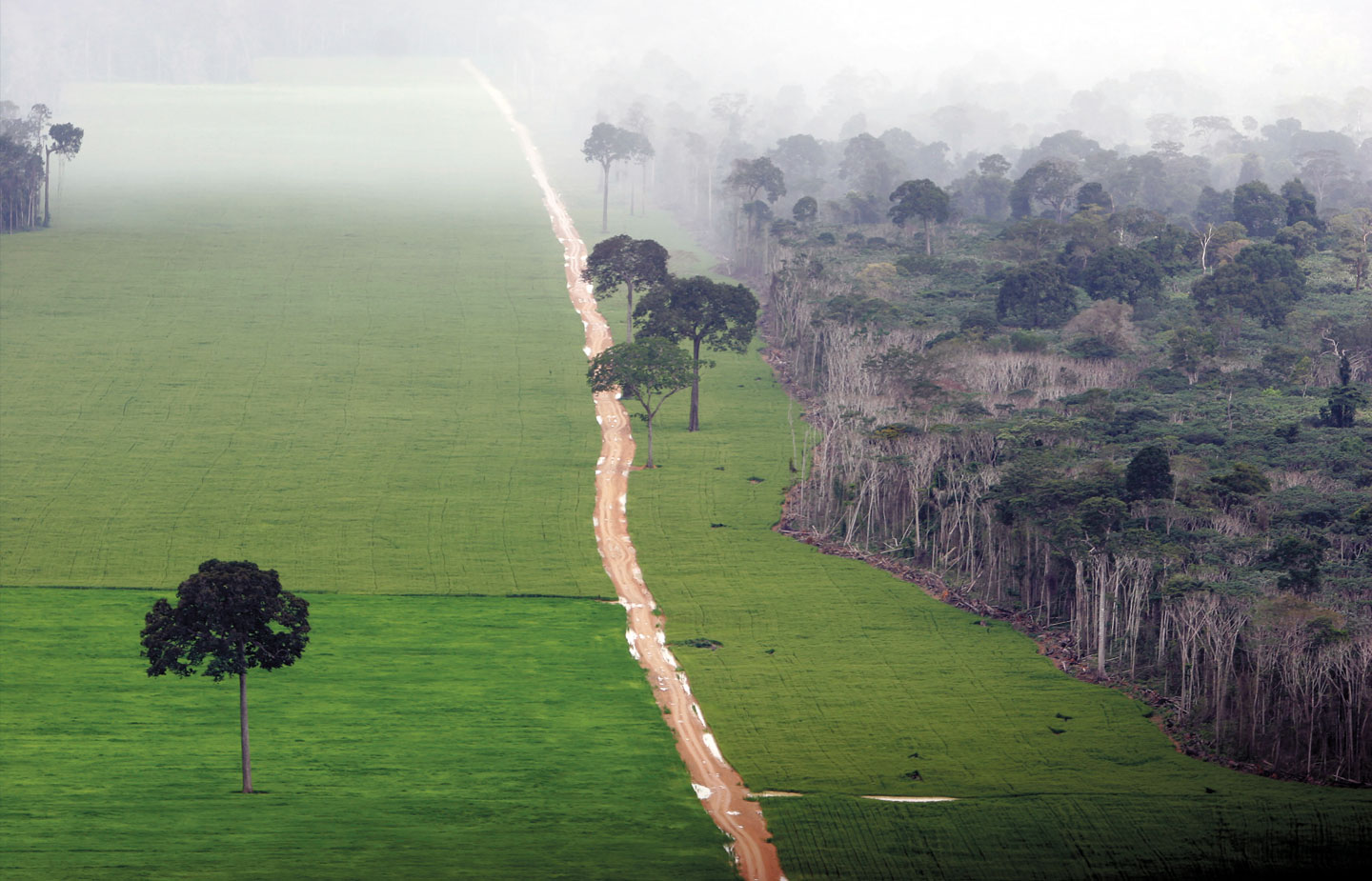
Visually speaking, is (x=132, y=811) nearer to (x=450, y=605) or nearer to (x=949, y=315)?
(x=450, y=605)

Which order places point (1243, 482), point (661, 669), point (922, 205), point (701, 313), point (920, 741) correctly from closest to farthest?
point (920, 741)
point (661, 669)
point (1243, 482)
point (701, 313)
point (922, 205)

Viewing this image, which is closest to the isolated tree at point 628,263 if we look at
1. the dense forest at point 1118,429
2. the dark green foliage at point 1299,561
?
the dense forest at point 1118,429

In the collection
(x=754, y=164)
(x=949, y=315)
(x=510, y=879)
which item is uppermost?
(x=754, y=164)

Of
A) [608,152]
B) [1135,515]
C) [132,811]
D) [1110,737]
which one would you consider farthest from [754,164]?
[132,811]

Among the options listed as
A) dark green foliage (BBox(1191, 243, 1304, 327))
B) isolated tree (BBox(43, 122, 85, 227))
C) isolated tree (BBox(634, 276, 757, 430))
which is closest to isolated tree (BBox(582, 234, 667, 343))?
isolated tree (BBox(634, 276, 757, 430))

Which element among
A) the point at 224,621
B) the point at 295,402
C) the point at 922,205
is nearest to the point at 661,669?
the point at 224,621

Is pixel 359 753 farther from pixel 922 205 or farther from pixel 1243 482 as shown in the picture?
pixel 922 205
